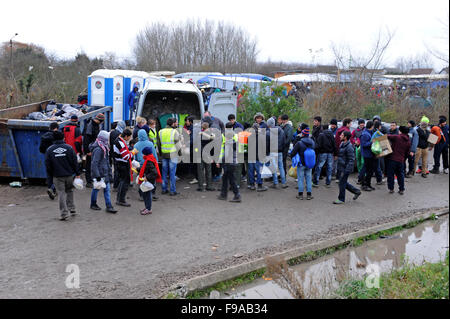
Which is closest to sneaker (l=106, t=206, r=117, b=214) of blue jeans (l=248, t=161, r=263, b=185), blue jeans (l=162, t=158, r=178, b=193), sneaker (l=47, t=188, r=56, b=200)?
sneaker (l=47, t=188, r=56, b=200)

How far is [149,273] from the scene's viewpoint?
585 centimetres

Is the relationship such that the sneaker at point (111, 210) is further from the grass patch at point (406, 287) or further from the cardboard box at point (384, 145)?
the cardboard box at point (384, 145)

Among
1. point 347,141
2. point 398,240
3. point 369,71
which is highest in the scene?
point 369,71

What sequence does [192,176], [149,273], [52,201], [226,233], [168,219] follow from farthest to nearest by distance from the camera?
[192,176]
[52,201]
[168,219]
[226,233]
[149,273]

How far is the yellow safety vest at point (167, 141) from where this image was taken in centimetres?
972

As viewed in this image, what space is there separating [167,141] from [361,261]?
4.96 meters

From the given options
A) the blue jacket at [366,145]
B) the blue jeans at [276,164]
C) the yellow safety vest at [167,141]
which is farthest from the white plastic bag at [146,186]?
the blue jacket at [366,145]

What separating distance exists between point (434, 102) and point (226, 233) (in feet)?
52.8

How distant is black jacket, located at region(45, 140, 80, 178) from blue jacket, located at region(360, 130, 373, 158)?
6.99 meters

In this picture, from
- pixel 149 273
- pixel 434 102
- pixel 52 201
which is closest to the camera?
pixel 149 273

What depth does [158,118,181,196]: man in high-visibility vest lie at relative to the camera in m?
9.73
